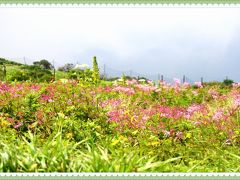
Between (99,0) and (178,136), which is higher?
(99,0)

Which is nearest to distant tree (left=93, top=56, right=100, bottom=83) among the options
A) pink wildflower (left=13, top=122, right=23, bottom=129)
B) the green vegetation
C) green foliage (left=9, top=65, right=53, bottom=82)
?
the green vegetation

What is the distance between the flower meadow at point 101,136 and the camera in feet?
19.0

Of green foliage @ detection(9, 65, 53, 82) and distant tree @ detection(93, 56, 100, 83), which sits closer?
distant tree @ detection(93, 56, 100, 83)

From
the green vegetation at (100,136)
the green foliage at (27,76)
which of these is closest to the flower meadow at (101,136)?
the green vegetation at (100,136)

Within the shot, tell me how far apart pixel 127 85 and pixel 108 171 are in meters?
11.0

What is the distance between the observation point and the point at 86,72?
12.2 m

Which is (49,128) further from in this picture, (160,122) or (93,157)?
(93,157)

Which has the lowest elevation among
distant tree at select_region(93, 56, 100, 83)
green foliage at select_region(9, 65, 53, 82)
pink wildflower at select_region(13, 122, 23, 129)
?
green foliage at select_region(9, 65, 53, 82)

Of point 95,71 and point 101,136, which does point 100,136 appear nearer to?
point 101,136

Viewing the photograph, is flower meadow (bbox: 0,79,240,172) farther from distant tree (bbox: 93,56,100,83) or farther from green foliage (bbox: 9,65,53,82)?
green foliage (bbox: 9,65,53,82)

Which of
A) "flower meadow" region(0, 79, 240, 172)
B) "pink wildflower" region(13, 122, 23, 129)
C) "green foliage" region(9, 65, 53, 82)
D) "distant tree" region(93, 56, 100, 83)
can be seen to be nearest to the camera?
"flower meadow" region(0, 79, 240, 172)

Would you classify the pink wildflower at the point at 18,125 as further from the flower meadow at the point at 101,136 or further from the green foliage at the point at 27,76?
the green foliage at the point at 27,76

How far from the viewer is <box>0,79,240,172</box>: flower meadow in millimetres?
5805

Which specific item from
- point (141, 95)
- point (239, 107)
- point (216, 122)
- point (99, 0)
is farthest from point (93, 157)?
point (141, 95)
